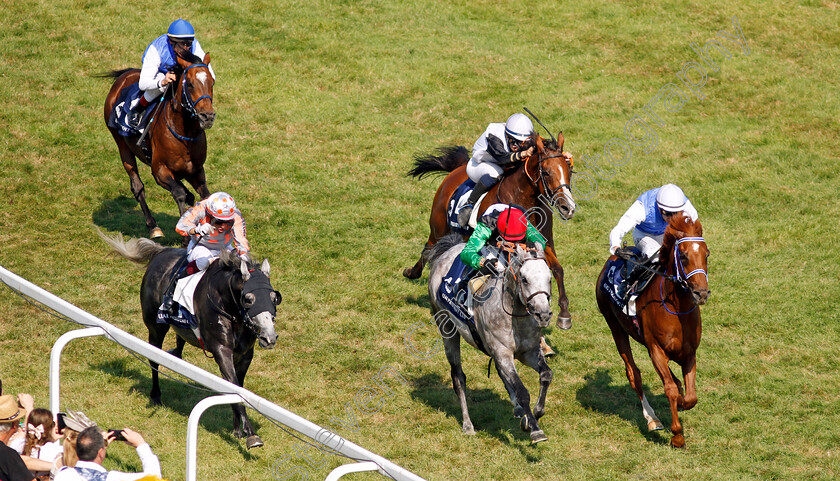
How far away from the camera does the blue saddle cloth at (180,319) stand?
806 cm

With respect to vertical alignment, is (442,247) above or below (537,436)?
above

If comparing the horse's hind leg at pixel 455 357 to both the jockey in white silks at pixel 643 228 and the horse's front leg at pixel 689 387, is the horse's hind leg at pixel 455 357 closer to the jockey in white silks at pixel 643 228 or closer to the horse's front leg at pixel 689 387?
the jockey in white silks at pixel 643 228

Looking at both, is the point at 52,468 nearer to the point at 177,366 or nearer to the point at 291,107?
the point at 177,366

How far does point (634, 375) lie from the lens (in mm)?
8734

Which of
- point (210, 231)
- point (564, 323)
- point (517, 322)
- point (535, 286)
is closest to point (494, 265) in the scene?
point (517, 322)

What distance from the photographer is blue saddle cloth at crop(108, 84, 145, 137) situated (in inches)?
494

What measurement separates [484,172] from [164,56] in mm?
4955

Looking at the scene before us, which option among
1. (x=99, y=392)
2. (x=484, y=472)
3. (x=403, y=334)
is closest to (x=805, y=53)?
(x=403, y=334)

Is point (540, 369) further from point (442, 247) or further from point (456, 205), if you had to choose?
point (456, 205)

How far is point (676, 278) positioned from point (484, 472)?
2.43 m

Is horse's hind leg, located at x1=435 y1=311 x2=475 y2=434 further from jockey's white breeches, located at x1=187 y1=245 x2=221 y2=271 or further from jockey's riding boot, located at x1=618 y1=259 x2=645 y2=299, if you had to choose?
jockey's white breeches, located at x1=187 y1=245 x2=221 y2=271

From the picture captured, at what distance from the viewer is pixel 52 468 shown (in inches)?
216

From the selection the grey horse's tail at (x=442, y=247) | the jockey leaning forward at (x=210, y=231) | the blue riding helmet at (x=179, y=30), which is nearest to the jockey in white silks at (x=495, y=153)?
the grey horse's tail at (x=442, y=247)

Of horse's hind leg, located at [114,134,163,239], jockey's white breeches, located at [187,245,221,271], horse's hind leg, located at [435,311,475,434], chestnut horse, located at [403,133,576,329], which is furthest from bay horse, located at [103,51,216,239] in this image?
horse's hind leg, located at [435,311,475,434]
